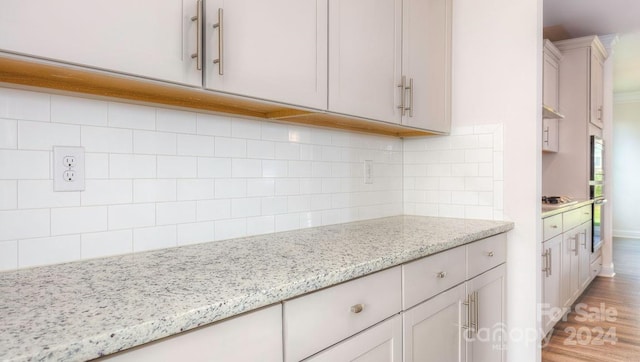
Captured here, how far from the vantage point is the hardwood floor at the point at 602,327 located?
2.57 meters

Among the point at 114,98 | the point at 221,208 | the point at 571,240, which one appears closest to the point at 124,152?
the point at 114,98

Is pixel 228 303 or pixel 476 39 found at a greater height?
pixel 476 39

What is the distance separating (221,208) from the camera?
146cm

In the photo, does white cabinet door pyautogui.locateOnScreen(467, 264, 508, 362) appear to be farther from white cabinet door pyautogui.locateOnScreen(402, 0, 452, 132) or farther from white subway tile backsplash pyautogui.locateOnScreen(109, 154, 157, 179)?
white subway tile backsplash pyautogui.locateOnScreen(109, 154, 157, 179)

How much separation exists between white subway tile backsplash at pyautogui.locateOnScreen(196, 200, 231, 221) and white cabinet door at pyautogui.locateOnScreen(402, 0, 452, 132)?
892mm

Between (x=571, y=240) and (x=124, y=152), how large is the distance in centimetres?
332

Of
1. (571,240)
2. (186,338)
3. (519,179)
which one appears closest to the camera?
(186,338)

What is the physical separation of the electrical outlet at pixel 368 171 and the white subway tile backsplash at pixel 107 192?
123cm

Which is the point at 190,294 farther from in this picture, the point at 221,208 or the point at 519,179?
the point at 519,179

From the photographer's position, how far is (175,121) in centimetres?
133

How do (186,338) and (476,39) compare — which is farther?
(476,39)

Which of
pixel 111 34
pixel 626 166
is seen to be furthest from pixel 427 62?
pixel 626 166

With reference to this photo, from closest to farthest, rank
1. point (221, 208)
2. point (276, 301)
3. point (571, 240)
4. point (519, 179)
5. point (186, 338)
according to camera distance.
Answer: point (186, 338) < point (276, 301) < point (221, 208) < point (519, 179) < point (571, 240)

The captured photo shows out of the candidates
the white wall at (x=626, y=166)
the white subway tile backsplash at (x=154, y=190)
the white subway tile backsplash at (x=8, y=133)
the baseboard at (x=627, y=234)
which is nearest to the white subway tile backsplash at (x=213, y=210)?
the white subway tile backsplash at (x=154, y=190)
